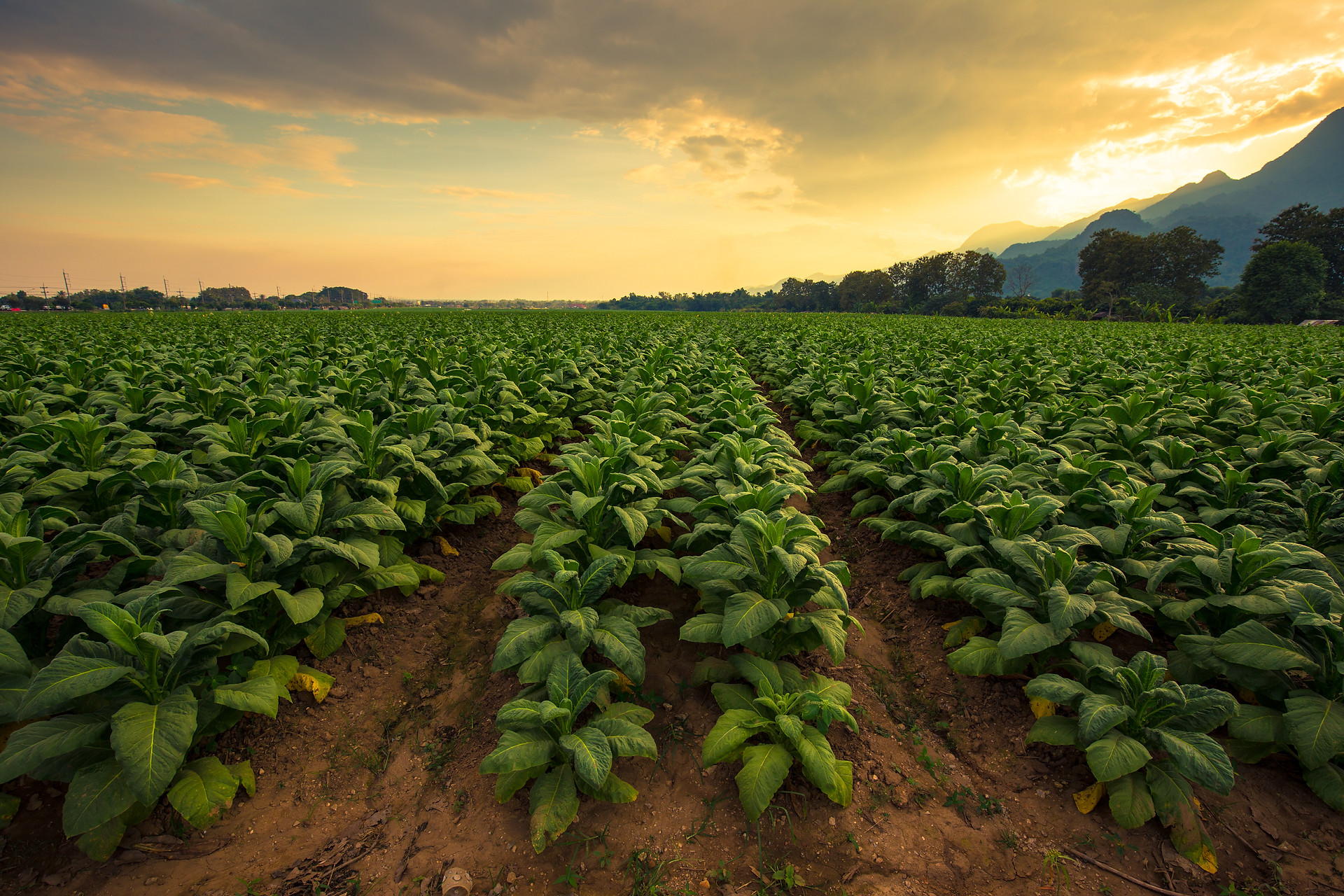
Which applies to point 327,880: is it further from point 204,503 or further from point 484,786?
point 204,503

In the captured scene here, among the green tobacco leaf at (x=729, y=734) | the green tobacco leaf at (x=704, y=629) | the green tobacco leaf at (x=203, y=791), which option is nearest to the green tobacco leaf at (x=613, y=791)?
the green tobacco leaf at (x=729, y=734)

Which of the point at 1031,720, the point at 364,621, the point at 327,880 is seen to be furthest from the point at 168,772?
the point at 1031,720

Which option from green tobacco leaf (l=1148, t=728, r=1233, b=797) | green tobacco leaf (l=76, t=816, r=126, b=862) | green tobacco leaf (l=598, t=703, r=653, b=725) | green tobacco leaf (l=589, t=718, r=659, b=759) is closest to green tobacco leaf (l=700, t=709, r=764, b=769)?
green tobacco leaf (l=589, t=718, r=659, b=759)

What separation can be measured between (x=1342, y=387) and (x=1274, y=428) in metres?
2.39

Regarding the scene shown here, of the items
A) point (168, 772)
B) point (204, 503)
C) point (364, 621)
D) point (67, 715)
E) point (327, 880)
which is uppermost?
point (204, 503)

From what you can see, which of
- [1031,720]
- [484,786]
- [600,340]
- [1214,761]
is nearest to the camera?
[1214,761]

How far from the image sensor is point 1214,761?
102 inches

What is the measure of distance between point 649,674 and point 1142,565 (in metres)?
3.76

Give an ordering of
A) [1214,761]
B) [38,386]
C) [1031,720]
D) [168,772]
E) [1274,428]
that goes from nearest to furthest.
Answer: [168,772] → [1214,761] → [1031,720] → [1274,428] → [38,386]

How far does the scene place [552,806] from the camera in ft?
9.00

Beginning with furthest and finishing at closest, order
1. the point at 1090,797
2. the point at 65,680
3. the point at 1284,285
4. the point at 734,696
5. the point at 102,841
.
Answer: the point at 1284,285 → the point at 734,696 → the point at 1090,797 → the point at 102,841 → the point at 65,680

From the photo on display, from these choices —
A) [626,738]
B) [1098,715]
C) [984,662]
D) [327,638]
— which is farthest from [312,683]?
[1098,715]

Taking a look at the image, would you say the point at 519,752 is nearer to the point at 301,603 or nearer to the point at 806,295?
the point at 301,603

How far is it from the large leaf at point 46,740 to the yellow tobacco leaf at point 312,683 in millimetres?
1016
